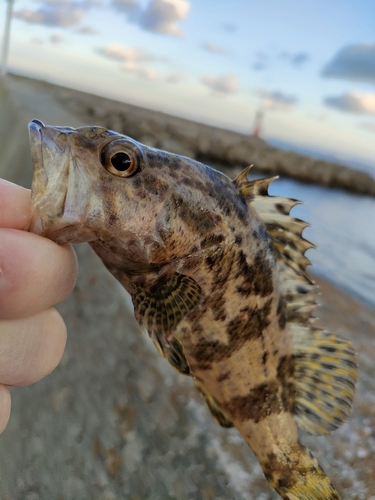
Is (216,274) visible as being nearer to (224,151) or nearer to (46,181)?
(46,181)

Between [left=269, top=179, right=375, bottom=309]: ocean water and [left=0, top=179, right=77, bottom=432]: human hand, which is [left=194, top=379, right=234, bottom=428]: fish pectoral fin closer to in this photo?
[left=0, top=179, right=77, bottom=432]: human hand

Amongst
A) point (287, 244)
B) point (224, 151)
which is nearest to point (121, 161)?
point (287, 244)

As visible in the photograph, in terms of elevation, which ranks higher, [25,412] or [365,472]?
[365,472]

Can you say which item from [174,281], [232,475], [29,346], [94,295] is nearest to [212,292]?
[174,281]

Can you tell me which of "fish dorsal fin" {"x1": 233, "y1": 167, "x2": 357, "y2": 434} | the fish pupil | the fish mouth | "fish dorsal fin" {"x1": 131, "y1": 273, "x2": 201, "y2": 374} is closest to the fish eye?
the fish pupil

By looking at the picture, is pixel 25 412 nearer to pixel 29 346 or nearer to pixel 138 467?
pixel 138 467

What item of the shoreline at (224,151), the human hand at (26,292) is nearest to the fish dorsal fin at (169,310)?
the human hand at (26,292)
